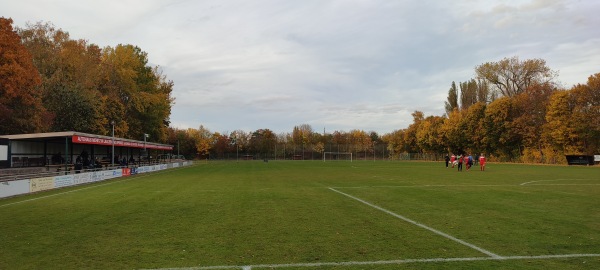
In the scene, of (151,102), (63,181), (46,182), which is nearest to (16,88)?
(63,181)

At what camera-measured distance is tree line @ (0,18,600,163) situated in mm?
34938

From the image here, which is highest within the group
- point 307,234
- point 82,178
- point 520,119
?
point 520,119

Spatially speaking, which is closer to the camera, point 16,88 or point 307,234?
point 307,234

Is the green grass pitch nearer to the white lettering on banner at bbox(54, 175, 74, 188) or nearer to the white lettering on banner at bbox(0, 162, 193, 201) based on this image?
the white lettering on banner at bbox(0, 162, 193, 201)

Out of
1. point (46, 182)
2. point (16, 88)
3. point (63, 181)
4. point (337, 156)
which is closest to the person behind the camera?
point (46, 182)

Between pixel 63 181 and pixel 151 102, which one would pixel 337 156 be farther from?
pixel 63 181

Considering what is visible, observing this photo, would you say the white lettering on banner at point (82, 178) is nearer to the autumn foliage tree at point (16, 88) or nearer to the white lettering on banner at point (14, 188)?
the white lettering on banner at point (14, 188)

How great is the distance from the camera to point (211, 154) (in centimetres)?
10956

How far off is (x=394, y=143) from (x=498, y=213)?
323 ft

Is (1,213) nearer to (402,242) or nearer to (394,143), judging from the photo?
(402,242)

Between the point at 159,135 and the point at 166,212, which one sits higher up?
the point at 159,135

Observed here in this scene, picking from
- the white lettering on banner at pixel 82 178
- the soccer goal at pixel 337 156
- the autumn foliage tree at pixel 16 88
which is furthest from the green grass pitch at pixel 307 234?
the soccer goal at pixel 337 156

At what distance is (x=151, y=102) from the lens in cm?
5472

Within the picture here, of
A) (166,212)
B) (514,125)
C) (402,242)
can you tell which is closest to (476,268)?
(402,242)
